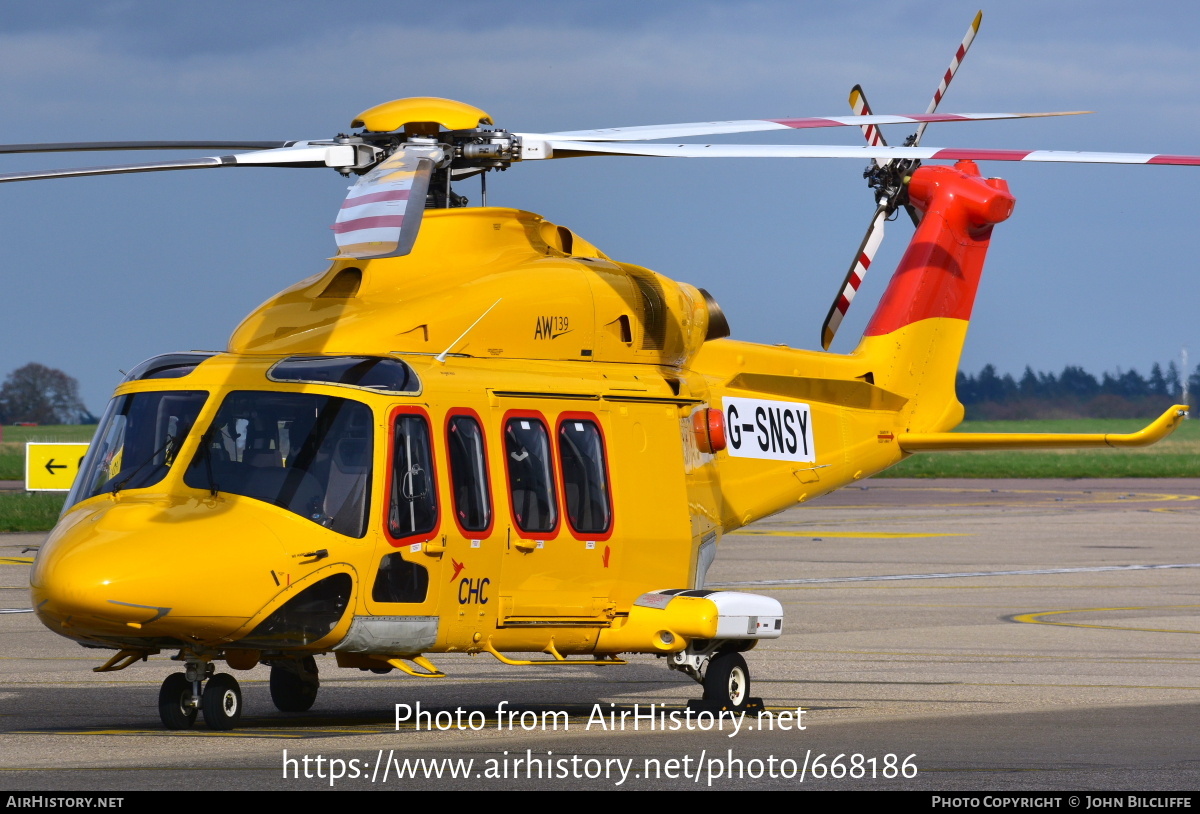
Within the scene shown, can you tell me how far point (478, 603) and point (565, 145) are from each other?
340cm

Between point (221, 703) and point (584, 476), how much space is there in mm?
3195

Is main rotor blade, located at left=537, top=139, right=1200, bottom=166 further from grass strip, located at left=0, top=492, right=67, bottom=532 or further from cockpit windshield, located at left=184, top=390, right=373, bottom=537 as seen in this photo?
grass strip, located at left=0, top=492, right=67, bottom=532

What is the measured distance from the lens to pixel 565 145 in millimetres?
12062

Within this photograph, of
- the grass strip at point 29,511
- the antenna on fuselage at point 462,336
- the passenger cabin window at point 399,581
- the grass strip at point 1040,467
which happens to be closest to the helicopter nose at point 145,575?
the passenger cabin window at point 399,581

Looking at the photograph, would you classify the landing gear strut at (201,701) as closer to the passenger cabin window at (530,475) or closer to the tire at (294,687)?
the tire at (294,687)

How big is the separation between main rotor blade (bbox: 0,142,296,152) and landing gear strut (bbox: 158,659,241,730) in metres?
3.52

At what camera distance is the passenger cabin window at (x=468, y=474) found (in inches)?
460

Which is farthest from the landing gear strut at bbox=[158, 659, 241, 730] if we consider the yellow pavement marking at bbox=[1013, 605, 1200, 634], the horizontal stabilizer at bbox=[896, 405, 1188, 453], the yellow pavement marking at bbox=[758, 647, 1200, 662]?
the yellow pavement marking at bbox=[1013, 605, 1200, 634]

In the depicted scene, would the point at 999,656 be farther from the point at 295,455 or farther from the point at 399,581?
the point at 295,455

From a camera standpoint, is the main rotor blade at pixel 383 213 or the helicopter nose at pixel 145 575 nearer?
the main rotor blade at pixel 383 213

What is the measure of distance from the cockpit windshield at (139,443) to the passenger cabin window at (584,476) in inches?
111

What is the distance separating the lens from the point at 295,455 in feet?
36.1

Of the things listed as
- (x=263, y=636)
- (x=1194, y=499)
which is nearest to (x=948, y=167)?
(x=263, y=636)

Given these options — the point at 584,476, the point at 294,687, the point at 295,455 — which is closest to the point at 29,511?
the point at 294,687
